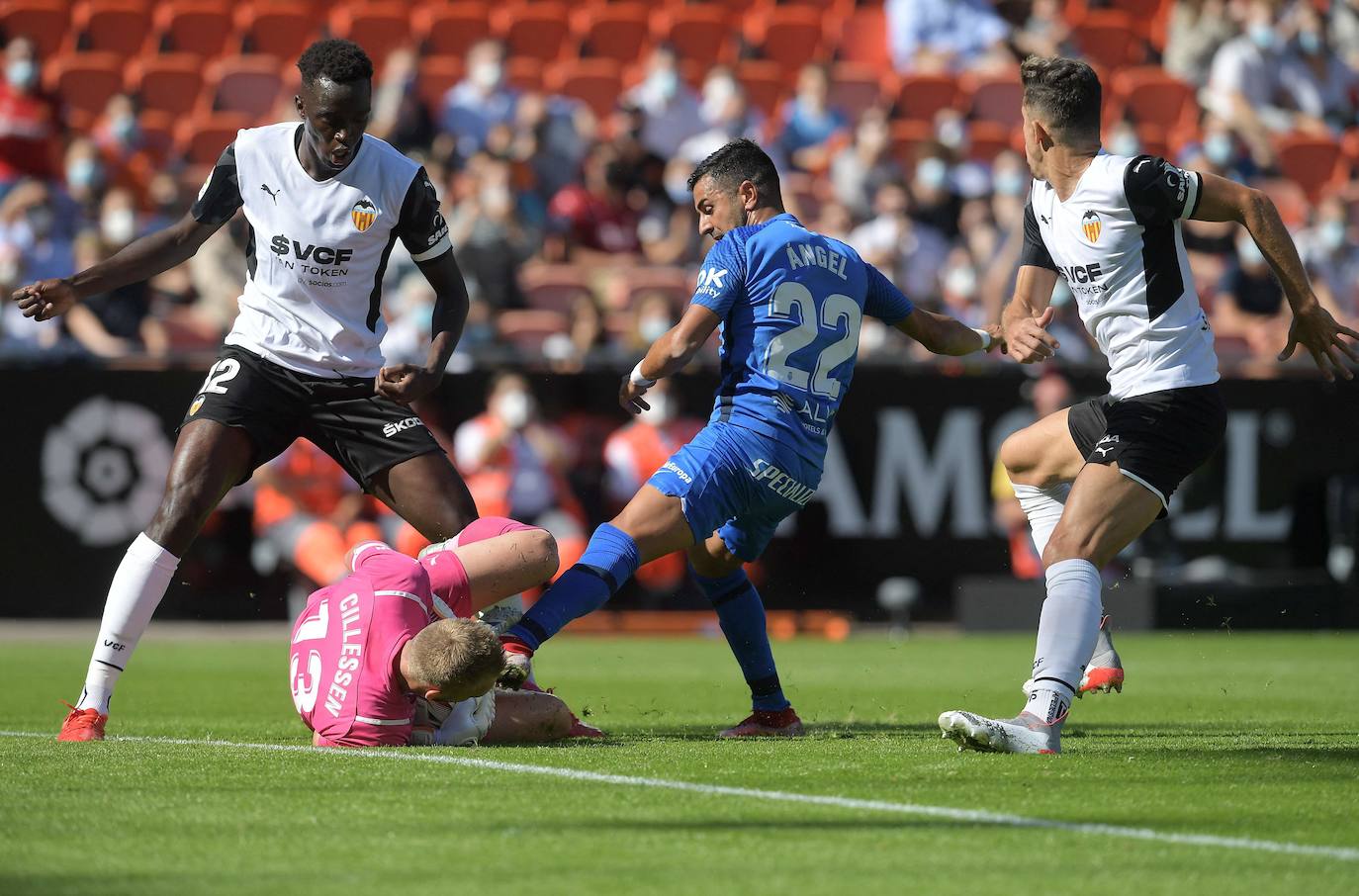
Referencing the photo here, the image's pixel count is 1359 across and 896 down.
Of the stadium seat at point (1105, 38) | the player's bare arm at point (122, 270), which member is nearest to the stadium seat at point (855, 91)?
the stadium seat at point (1105, 38)

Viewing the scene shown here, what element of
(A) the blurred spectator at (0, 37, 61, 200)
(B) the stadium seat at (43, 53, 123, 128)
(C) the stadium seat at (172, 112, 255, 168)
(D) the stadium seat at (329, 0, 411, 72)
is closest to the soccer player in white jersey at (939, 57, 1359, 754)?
(A) the blurred spectator at (0, 37, 61, 200)

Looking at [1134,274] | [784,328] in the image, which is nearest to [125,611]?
[784,328]

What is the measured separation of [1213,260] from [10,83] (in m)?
11.7

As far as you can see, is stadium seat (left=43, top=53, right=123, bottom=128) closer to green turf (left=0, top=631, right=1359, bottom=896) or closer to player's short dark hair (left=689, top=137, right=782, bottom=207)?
green turf (left=0, top=631, right=1359, bottom=896)

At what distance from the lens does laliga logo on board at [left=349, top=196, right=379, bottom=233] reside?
22.2 feet

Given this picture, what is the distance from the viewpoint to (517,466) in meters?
13.5

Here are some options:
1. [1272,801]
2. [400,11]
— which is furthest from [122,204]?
[1272,801]

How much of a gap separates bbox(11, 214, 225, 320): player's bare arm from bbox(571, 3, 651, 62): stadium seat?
13.7m

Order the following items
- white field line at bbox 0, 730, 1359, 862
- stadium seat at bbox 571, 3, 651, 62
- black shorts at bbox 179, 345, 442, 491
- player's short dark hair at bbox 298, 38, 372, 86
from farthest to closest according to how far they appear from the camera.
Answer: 1. stadium seat at bbox 571, 3, 651, 62
2. black shorts at bbox 179, 345, 442, 491
3. player's short dark hair at bbox 298, 38, 372, 86
4. white field line at bbox 0, 730, 1359, 862

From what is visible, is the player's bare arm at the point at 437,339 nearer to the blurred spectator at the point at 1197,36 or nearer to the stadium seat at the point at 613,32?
the stadium seat at the point at 613,32

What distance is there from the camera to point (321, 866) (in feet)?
12.6

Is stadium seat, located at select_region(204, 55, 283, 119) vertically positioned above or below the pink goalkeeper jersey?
above

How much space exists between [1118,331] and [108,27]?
1573cm

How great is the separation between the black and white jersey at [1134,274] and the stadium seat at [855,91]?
13645 millimetres
